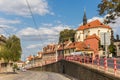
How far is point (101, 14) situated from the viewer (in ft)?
90.5

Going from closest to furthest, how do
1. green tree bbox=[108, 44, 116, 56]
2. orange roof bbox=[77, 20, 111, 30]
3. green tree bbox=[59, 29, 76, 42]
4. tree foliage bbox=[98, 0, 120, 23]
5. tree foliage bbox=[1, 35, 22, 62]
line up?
1. tree foliage bbox=[98, 0, 120, 23]
2. tree foliage bbox=[1, 35, 22, 62]
3. green tree bbox=[108, 44, 116, 56]
4. green tree bbox=[59, 29, 76, 42]
5. orange roof bbox=[77, 20, 111, 30]

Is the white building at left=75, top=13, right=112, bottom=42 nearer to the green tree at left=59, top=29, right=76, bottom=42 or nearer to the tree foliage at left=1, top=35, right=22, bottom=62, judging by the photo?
the green tree at left=59, top=29, right=76, bottom=42

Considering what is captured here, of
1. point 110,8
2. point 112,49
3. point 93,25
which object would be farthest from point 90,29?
point 110,8

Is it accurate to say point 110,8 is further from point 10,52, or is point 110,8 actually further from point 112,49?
point 112,49

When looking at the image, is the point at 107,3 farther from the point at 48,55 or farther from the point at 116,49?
the point at 48,55

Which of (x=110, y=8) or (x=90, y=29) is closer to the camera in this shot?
(x=110, y=8)

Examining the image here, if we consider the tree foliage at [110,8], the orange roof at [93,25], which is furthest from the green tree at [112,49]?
the tree foliage at [110,8]

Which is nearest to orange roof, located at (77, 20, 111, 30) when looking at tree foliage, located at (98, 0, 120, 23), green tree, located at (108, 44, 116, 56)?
green tree, located at (108, 44, 116, 56)


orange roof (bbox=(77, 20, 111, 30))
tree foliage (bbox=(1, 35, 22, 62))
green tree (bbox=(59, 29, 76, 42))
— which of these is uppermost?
orange roof (bbox=(77, 20, 111, 30))

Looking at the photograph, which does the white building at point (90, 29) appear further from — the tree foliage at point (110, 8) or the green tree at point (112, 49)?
the tree foliage at point (110, 8)

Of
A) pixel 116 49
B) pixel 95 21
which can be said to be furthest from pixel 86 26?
pixel 116 49

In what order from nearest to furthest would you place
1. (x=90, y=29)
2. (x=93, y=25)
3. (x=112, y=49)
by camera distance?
(x=112, y=49)
(x=90, y=29)
(x=93, y=25)

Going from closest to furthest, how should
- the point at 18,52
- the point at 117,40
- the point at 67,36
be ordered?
1. the point at 18,52
2. the point at 117,40
3. the point at 67,36

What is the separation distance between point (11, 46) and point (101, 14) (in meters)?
73.2
